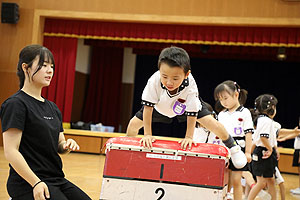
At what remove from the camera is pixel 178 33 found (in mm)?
7883

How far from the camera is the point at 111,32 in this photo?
8133mm

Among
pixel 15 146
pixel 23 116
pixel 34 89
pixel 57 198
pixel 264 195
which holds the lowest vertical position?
pixel 264 195

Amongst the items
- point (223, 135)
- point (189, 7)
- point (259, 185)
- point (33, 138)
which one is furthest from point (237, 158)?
point (189, 7)

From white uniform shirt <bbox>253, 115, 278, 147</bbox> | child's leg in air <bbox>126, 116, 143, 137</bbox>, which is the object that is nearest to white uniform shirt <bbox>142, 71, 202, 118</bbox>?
child's leg in air <bbox>126, 116, 143, 137</bbox>

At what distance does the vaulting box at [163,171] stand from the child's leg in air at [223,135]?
574 mm

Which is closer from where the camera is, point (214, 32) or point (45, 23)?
point (214, 32)

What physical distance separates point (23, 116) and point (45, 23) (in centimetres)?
685

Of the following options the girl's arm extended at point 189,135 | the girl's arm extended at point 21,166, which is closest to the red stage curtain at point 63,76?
the girl's arm extended at point 189,135

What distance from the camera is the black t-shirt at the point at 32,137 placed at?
1.85 m

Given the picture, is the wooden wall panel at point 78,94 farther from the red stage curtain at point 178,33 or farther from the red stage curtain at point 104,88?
the red stage curtain at point 178,33

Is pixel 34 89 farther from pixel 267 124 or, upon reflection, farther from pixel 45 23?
pixel 45 23

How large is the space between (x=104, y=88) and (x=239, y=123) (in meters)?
7.74

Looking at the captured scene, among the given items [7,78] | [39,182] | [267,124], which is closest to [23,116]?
[39,182]

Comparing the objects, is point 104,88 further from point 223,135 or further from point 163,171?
point 163,171
